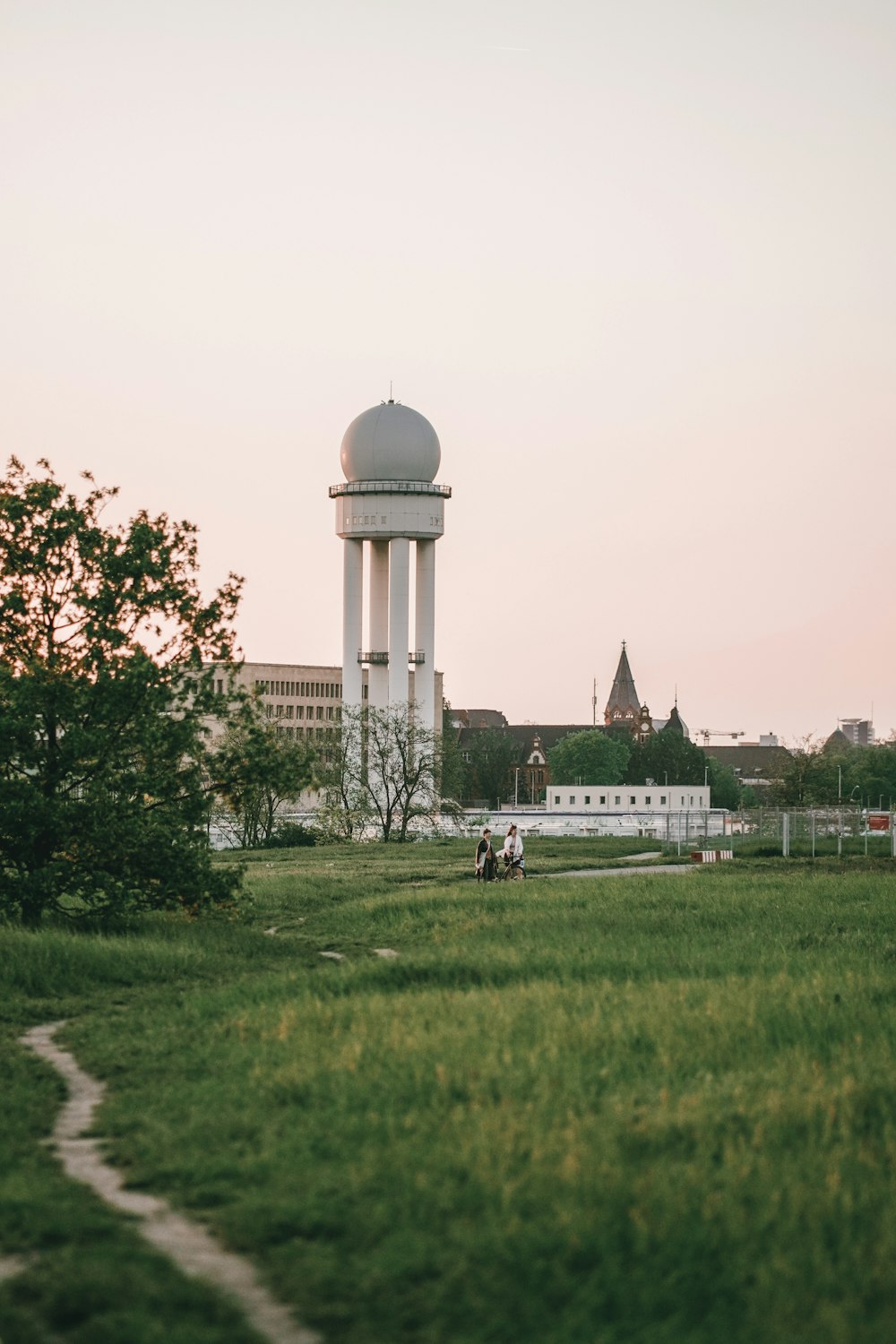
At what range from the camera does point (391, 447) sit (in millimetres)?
85125

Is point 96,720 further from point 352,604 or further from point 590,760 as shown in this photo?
point 590,760

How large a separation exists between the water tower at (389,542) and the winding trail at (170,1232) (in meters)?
70.4

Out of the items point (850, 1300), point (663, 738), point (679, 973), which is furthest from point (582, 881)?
point (663, 738)

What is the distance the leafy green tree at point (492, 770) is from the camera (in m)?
161

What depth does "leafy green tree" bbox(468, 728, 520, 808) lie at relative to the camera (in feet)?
529

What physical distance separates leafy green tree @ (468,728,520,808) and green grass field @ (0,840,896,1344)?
466ft

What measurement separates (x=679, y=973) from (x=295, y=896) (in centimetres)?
1448

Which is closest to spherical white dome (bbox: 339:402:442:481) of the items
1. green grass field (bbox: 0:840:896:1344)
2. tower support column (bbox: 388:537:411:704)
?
tower support column (bbox: 388:537:411:704)

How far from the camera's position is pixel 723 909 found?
25.4m

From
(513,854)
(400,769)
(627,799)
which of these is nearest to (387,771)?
(400,769)

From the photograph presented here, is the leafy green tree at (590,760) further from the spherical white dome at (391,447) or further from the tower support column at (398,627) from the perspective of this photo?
the spherical white dome at (391,447)

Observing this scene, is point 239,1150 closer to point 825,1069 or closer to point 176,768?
point 825,1069

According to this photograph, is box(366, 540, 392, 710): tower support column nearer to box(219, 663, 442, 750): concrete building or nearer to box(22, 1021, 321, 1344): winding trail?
box(219, 663, 442, 750): concrete building

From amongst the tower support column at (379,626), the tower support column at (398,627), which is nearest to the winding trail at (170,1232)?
the tower support column at (398,627)
